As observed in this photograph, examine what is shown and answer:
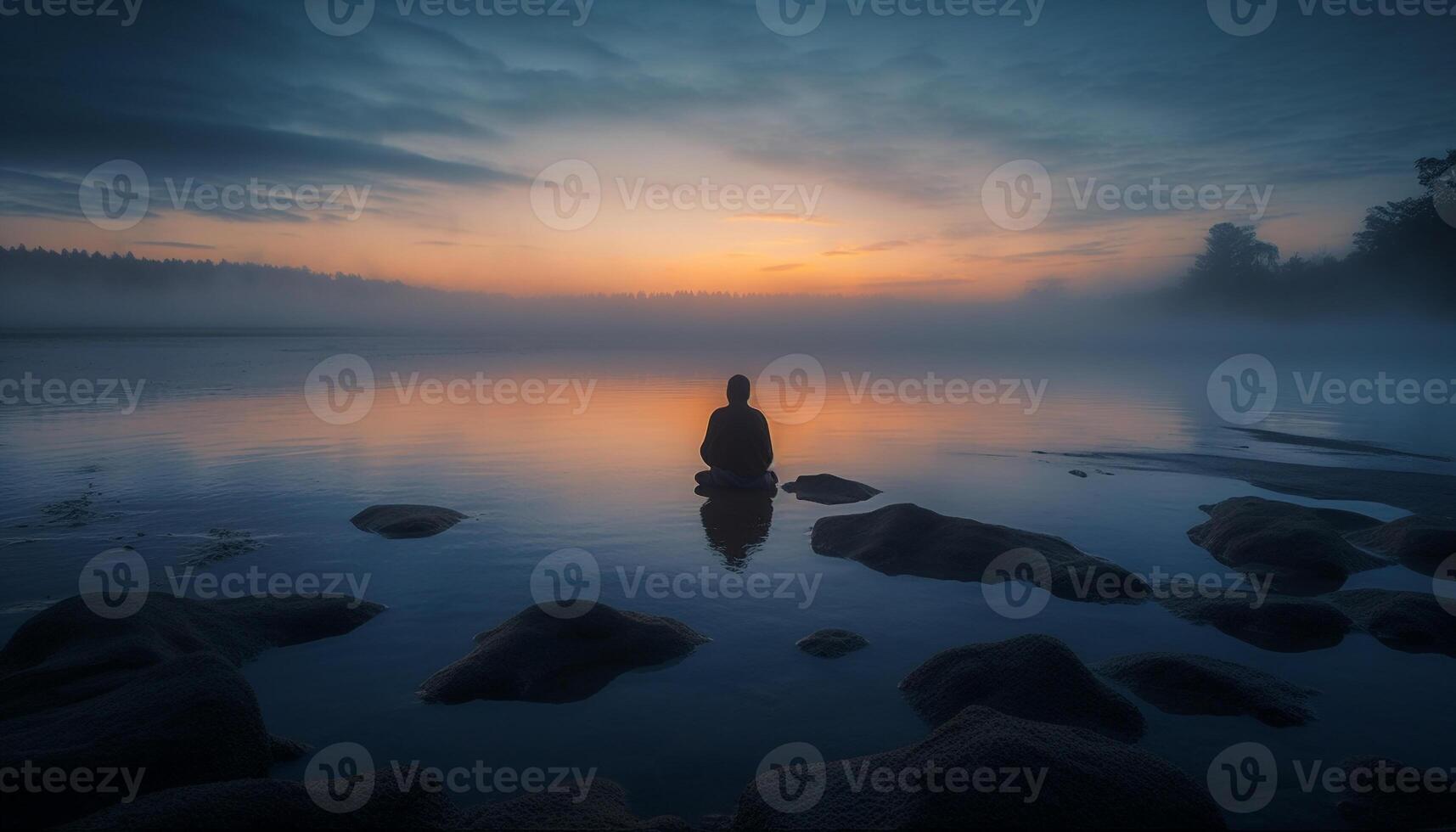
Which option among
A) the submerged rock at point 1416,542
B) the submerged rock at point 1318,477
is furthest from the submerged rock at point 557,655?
the submerged rock at point 1318,477

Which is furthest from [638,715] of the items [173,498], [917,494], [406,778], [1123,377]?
[1123,377]

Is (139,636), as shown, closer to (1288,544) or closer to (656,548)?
Answer: (656,548)

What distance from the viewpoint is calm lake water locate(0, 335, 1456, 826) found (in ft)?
23.8

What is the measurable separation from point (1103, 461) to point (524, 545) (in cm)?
1897

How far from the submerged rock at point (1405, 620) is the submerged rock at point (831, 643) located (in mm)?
6900

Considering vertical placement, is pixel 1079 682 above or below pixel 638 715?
above

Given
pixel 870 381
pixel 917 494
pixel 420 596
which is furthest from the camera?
pixel 870 381

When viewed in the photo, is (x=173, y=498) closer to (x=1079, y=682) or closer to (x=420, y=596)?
(x=420, y=596)

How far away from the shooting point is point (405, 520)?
48.2 feet

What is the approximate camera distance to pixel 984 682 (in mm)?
7723

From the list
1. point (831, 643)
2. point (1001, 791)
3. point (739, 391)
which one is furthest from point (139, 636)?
point (739, 391)

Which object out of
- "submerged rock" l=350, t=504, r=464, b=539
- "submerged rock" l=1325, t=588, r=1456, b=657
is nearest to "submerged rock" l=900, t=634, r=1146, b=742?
"submerged rock" l=1325, t=588, r=1456, b=657

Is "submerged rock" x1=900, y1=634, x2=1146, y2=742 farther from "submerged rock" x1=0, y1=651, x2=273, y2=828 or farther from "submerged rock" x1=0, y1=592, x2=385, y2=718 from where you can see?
"submerged rock" x1=0, y1=592, x2=385, y2=718

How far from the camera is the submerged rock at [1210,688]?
756 centimetres
